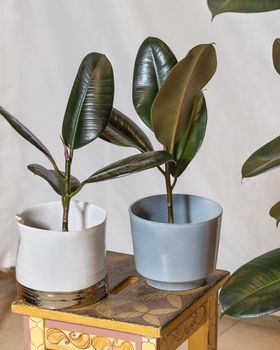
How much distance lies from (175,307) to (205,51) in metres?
0.45

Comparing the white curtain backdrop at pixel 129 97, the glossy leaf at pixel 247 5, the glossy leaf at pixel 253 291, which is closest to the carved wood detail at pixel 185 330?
the glossy leaf at pixel 253 291

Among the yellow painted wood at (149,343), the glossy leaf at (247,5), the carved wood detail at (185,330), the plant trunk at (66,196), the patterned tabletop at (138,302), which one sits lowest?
the carved wood detail at (185,330)

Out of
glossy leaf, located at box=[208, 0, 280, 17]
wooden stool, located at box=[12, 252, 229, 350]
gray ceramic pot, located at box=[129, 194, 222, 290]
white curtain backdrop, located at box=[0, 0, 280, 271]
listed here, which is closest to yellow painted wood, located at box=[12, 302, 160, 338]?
wooden stool, located at box=[12, 252, 229, 350]

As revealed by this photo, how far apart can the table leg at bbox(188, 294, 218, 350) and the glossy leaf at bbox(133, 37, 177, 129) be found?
0.38 meters

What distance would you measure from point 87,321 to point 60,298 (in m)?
0.06

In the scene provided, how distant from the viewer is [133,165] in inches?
51.5

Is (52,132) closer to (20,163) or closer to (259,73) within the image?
(20,163)

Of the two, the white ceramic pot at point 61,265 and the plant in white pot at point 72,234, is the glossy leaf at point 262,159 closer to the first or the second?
the plant in white pot at point 72,234

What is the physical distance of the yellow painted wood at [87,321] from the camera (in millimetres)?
1330

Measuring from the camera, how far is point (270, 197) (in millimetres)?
2271

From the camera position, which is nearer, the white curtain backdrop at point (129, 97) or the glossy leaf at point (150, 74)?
the glossy leaf at point (150, 74)

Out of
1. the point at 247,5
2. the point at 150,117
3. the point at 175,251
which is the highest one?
the point at 247,5

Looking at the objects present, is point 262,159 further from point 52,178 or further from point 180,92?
point 52,178

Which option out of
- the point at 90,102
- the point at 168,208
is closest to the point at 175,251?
the point at 168,208
